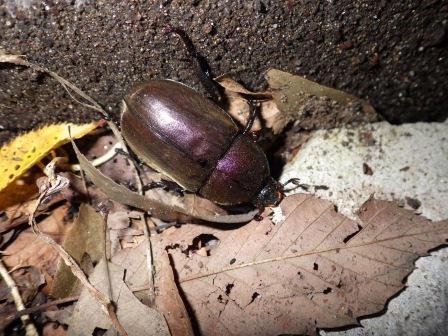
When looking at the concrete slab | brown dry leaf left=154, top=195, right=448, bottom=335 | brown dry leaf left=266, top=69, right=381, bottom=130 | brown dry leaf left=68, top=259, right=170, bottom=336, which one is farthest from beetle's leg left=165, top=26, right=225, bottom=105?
brown dry leaf left=68, top=259, right=170, bottom=336

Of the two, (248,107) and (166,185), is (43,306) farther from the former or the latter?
(248,107)

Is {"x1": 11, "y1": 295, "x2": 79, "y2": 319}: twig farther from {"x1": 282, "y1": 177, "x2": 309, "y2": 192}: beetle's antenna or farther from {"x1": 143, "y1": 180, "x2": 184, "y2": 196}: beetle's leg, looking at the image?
{"x1": 282, "y1": 177, "x2": 309, "y2": 192}: beetle's antenna

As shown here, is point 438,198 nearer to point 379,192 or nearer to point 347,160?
point 379,192

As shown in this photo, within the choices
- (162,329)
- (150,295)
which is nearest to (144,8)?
(150,295)

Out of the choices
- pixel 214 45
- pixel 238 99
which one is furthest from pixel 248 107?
pixel 214 45

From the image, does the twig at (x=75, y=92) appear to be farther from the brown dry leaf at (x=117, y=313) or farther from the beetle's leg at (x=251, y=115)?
the beetle's leg at (x=251, y=115)
